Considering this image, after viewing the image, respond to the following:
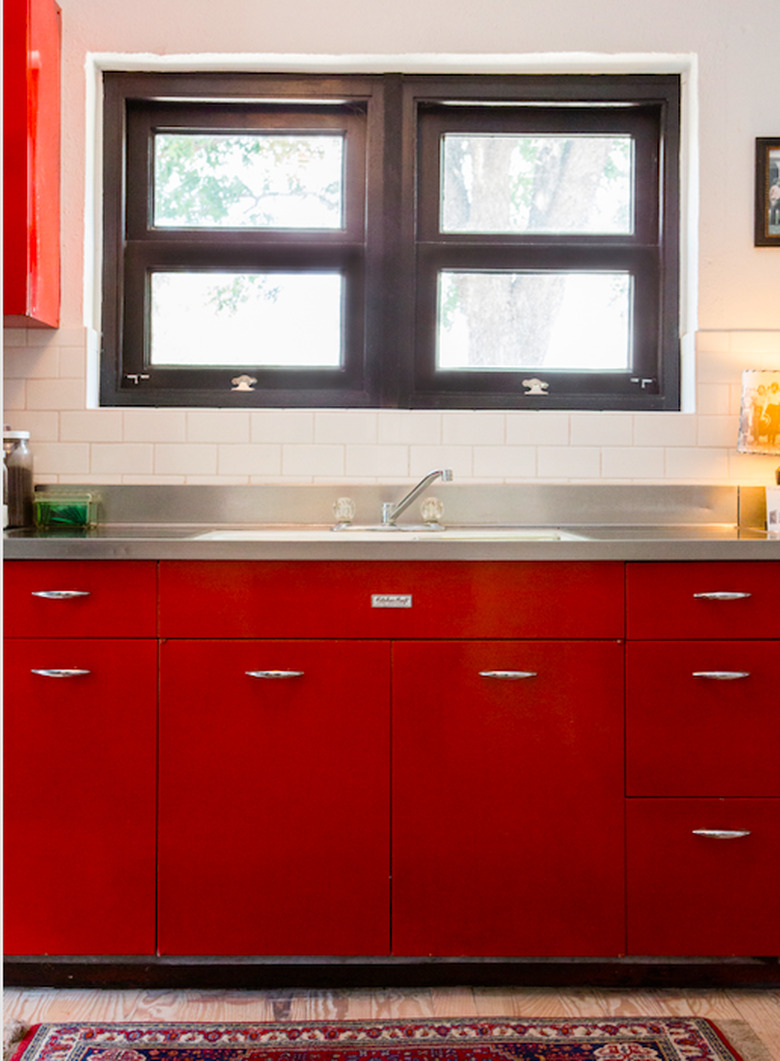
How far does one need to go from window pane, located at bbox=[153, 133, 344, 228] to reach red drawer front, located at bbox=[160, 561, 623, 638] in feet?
4.33

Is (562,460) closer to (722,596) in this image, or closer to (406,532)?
(406,532)

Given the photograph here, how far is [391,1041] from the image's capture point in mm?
1809

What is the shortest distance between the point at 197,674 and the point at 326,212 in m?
1.56

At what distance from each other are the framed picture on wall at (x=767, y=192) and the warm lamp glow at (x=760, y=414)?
16.1 inches

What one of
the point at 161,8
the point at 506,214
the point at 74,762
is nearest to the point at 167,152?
the point at 161,8

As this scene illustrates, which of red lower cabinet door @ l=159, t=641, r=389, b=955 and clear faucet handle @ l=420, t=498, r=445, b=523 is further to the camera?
clear faucet handle @ l=420, t=498, r=445, b=523

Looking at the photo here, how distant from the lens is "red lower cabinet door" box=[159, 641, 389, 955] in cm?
194

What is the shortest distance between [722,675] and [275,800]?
1.02 metres

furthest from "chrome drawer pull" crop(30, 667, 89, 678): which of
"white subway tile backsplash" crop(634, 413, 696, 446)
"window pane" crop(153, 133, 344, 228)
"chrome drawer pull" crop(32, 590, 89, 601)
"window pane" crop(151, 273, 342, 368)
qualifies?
"white subway tile backsplash" crop(634, 413, 696, 446)

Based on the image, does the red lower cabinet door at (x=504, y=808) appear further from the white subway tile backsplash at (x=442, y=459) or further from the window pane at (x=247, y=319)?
the window pane at (x=247, y=319)

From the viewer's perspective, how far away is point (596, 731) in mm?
1949

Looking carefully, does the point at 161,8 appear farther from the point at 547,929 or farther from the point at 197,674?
the point at 547,929

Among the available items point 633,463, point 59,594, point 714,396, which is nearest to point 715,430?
point 714,396

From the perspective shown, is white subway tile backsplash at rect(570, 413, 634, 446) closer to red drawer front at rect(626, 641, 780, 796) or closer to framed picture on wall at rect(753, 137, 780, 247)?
framed picture on wall at rect(753, 137, 780, 247)
